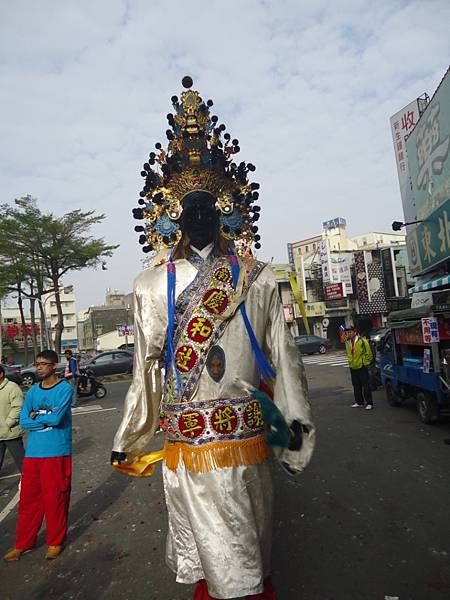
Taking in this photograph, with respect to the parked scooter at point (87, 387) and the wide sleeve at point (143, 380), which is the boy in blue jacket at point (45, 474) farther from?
the parked scooter at point (87, 387)

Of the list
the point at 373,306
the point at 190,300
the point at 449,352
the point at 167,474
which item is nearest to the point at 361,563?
the point at 167,474

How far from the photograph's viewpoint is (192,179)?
2.60 meters

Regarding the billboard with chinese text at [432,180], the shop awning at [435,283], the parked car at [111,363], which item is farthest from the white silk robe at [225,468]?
the parked car at [111,363]

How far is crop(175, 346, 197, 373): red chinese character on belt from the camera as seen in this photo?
207 cm

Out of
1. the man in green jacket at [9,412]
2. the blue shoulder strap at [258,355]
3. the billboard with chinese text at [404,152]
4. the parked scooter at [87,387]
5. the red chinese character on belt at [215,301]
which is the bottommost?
the parked scooter at [87,387]

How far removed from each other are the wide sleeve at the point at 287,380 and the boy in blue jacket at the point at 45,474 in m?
2.29

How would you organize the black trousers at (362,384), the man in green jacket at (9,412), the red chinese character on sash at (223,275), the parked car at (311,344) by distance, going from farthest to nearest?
the parked car at (311,344) < the black trousers at (362,384) < the man in green jacket at (9,412) < the red chinese character on sash at (223,275)

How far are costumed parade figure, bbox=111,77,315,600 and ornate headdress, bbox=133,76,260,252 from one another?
0.39 ft

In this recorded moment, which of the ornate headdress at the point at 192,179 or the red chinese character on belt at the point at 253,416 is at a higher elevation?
the ornate headdress at the point at 192,179

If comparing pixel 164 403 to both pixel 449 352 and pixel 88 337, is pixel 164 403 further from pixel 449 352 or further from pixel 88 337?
pixel 88 337

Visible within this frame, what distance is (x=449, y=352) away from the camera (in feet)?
17.8

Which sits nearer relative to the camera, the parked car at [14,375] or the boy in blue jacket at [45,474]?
the boy in blue jacket at [45,474]

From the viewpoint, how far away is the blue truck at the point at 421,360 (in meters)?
5.82

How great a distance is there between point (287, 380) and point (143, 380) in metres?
0.75
